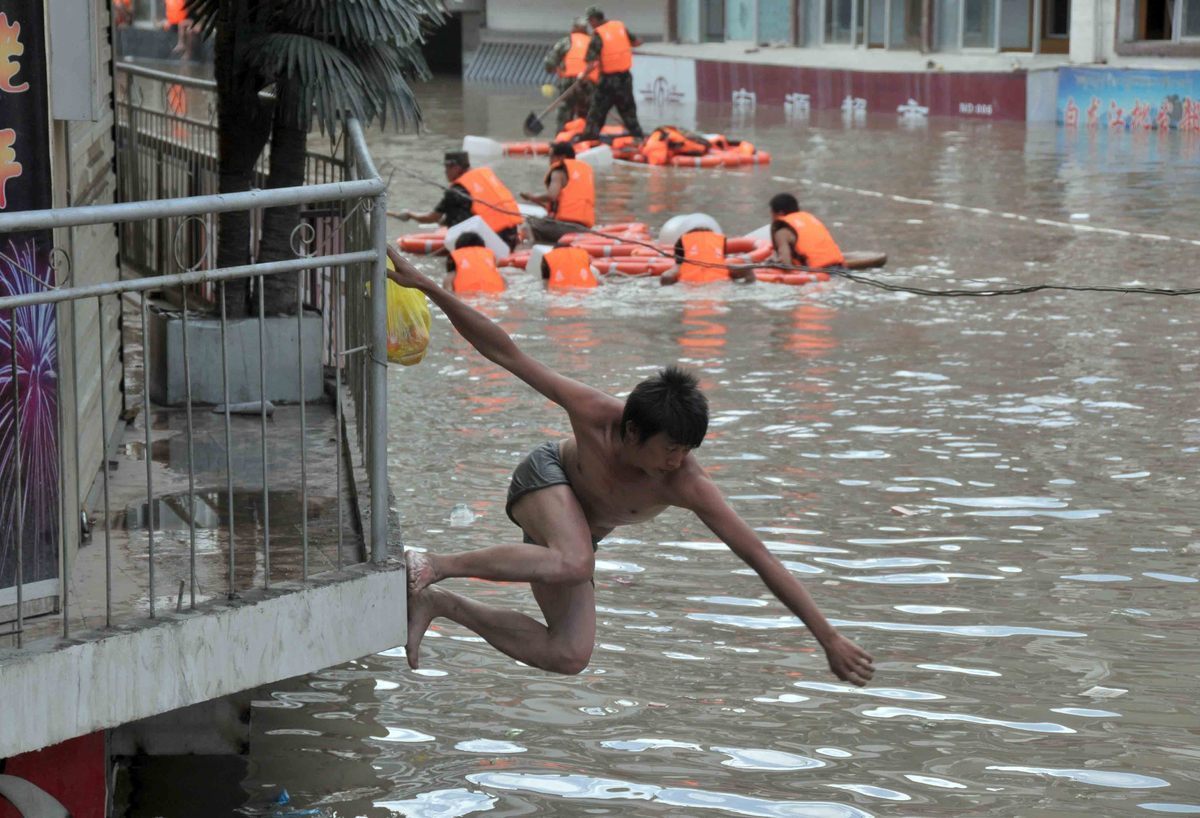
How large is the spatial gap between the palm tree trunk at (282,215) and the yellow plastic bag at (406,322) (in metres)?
2.18

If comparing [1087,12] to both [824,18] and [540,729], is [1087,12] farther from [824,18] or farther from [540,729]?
[540,729]

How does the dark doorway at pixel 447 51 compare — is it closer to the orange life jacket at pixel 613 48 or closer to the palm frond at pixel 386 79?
the orange life jacket at pixel 613 48

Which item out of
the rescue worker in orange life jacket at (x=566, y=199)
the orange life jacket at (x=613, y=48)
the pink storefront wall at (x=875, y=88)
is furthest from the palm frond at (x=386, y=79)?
the pink storefront wall at (x=875, y=88)

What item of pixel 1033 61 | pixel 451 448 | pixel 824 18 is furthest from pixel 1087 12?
pixel 451 448

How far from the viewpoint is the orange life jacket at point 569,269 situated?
15.5 meters

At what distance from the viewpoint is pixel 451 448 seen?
10.2 metres

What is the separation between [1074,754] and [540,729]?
1824 mm

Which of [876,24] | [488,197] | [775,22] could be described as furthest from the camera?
[775,22]

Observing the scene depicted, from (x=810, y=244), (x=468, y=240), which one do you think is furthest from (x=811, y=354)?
(x=468, y=240)

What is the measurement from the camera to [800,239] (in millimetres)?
15312

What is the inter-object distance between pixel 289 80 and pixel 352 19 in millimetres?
381

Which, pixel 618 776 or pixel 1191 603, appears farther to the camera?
pixel 1191 603

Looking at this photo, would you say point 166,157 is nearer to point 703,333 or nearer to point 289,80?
point 289,80

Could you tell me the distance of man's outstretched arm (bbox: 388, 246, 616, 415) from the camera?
5.56m
